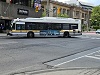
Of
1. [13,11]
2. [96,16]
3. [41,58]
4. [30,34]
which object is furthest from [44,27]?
[96,16]

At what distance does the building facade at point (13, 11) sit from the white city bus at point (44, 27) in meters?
13.3

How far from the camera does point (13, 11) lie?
44.1 metres

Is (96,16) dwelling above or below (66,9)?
below

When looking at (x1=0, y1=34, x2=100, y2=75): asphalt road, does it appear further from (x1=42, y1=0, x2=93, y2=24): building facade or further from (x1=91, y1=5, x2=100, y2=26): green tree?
(x1=91, y1=5, x2=100, y2=26): green tree

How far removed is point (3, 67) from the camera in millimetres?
8844

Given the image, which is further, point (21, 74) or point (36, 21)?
point (36, 21)

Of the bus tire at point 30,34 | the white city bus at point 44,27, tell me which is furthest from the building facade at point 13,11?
the bus tire at point 30,34

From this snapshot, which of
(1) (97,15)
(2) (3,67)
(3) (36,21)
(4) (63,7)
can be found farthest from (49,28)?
(1) (97,15)

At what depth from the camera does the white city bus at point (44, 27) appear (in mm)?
28353

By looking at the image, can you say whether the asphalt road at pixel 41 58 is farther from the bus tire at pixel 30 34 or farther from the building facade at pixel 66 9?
the building facade at pixel 66 9

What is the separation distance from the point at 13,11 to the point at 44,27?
16.2 m

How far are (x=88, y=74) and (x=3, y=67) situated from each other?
3496 millimetres

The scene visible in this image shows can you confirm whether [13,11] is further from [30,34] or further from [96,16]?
[96,16]

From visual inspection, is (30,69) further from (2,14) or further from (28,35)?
(2,14)
